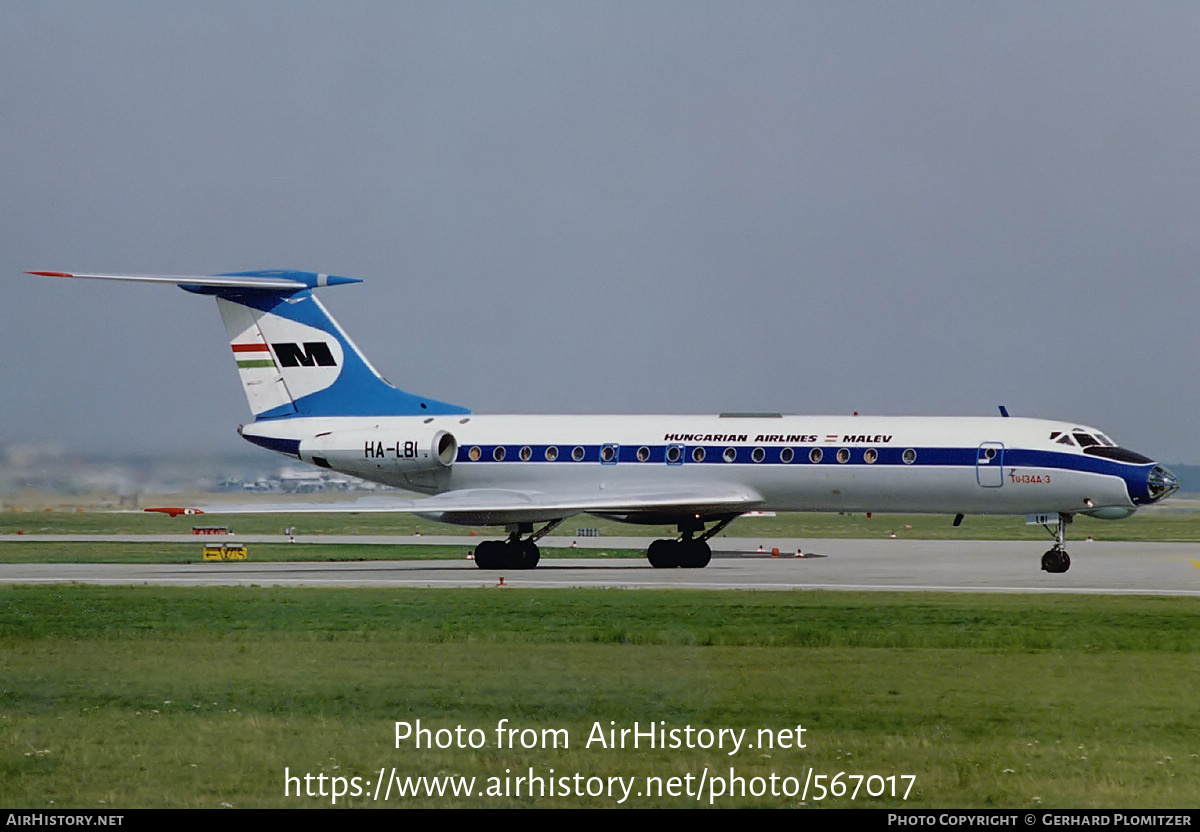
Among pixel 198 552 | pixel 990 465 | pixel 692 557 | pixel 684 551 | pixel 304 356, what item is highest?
pixel 304 356

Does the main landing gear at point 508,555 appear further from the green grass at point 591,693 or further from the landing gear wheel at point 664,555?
the green grass at point 591,693

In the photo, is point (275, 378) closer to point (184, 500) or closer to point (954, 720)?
point (184, 500)

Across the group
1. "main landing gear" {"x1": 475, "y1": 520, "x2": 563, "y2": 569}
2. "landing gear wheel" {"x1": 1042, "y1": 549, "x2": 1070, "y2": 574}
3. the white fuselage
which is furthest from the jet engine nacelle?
"landing gear wheel" {"x1": 1042, "y1": 549, "x2": 1070, "y2": 574}

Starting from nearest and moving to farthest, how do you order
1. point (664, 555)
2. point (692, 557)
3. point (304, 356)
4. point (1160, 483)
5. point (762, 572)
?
point (1160, 483) → point (762, 572) → point (692, 557) → point (664, 555) → point (304, 356)

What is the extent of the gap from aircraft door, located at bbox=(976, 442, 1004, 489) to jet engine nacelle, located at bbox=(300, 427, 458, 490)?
1364 centimetres

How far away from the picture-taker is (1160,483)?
3506 centimetres

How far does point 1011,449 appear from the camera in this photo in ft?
118

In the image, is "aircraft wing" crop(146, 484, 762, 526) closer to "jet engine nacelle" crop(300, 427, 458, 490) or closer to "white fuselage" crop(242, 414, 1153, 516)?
"white fuselage" crop(242, 414, 1153, 516)

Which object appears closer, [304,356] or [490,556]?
[490,556]

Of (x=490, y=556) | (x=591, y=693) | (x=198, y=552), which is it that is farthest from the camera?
(x=198, y=552)

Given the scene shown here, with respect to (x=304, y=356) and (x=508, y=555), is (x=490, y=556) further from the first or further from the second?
(x=304, y=356)

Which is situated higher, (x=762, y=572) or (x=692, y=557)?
(x=692, y=557)

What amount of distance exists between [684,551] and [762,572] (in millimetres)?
3345

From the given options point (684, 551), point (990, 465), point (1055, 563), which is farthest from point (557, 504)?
point (1055, 563)
